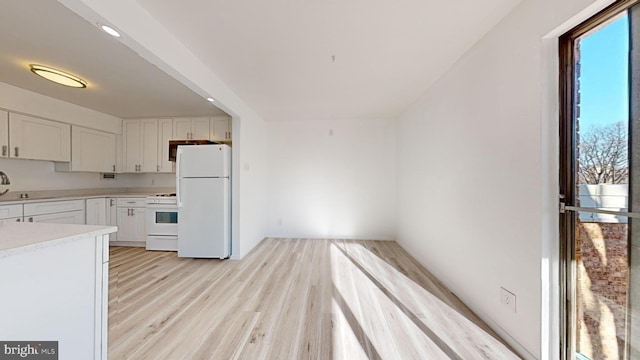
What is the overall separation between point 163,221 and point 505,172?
444 centimetres

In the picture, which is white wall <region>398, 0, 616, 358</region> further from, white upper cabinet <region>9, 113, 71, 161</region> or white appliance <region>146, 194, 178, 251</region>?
white upper cabinet <region>9, 113, 71, 161</region>

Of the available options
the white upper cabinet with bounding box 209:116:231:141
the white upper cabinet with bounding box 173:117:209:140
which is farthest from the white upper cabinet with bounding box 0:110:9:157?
the white upper cabinet with bounding box 209:116:231:141

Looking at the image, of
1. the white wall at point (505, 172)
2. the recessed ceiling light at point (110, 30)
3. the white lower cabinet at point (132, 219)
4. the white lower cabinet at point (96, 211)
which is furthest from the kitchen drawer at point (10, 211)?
the white wall at point (505, 172)

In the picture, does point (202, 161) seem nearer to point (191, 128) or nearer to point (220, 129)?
point (220, 129)

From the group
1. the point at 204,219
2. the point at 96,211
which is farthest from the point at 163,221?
the point at 96,211

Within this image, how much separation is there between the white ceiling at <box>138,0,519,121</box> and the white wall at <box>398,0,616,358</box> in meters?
0.29

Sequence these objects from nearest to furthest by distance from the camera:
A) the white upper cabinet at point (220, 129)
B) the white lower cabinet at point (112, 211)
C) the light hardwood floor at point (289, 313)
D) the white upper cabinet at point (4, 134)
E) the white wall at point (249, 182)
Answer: the light hardwood floor at point (289, 313) → the white upper cabinet at point (4, 134) → the white wall at point (249, 182) → the white lower cabinet at point (112, 211) → the white upper cabinet at point (220, 129)

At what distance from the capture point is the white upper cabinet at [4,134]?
2.94 meters

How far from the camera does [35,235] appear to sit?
1.06 m

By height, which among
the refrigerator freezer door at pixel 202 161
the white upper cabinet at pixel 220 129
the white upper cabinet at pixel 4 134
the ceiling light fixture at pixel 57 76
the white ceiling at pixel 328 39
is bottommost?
the refrigerator freezer door at pixel 202 161

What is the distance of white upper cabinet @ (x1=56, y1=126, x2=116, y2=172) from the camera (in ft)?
12.3

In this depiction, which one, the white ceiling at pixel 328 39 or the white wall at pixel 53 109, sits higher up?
the white ceiling at pixel 328 39

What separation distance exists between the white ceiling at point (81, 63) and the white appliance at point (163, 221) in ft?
5.02

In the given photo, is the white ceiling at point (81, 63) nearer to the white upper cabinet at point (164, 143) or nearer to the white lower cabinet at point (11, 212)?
the white upper cabinet at point (164, 143)
